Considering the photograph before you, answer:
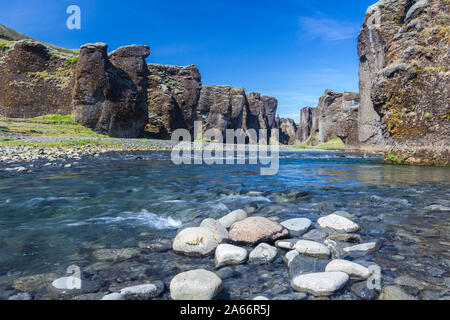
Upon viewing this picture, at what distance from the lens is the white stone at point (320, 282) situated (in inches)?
98.0

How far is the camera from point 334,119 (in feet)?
322

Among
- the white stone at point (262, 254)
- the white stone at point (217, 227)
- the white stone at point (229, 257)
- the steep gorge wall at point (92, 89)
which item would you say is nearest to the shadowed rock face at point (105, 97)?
the steep gorge wall at point (92, 89)

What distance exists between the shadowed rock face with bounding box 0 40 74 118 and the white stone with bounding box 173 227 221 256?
52.6 meters

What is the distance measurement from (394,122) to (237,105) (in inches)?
4049

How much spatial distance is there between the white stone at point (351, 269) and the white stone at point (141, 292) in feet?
6.18

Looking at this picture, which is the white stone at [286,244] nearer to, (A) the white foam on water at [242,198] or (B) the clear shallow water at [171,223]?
(B) the clear shallow water at [171,223]

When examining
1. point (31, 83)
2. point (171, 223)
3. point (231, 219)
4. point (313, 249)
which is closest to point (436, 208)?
point (313, 249)

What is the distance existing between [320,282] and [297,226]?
189cm

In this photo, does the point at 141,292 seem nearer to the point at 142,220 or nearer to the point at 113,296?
the point at 113,296

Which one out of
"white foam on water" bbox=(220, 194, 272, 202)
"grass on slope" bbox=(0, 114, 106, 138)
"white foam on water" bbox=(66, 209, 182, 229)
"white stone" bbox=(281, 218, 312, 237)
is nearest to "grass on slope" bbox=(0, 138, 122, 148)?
"grass on slope" bbox=(0, 114, 106, 138)

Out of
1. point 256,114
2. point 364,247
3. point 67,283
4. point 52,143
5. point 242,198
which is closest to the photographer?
point 67,283
